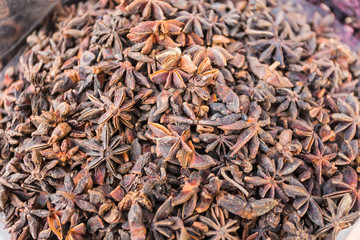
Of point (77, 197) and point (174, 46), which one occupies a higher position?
point (174, 46)

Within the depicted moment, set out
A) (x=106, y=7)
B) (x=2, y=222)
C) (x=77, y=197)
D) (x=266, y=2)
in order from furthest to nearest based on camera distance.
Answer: (x=266, y=2) → (x=106, y=7) → (x=2, y=222) → (x=77, y=197)

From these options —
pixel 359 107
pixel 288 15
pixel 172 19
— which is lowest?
pixel 359 107

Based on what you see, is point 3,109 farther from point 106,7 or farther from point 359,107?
point 359,107

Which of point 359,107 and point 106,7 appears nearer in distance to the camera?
point 359,107

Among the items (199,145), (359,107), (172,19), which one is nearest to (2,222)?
(199,145)

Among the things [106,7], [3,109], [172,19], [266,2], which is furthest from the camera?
[266,2]

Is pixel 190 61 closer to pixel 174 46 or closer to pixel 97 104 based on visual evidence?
pixel 174 46
